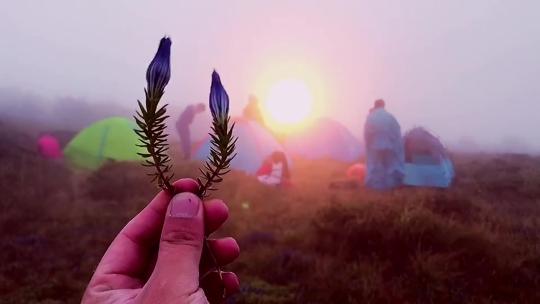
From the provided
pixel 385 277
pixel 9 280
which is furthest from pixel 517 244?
pixel 9 280

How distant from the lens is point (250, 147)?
1888 centimetres

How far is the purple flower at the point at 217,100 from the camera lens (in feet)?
4.40

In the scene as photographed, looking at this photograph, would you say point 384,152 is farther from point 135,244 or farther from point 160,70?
point 160,70

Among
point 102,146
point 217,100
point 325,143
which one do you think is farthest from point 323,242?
point 325,143

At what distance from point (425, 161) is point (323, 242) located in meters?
8.78

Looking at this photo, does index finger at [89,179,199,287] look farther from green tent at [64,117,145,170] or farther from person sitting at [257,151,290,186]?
green tent at [64,117,145,170]

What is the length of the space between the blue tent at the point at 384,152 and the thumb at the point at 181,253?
13646 millimetres

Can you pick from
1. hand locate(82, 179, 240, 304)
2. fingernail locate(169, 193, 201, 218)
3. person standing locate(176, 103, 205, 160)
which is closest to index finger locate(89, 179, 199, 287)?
hand locate(82, 179, 240, 304)

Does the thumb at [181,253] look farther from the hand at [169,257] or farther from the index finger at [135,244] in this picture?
the index finger at [135,244]

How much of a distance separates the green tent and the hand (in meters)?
17.5

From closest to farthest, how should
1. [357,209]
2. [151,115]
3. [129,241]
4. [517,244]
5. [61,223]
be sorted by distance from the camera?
[151,115]
[129,241]
[517,244]
[357,209]
[61,223]

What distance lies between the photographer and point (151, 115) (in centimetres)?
131

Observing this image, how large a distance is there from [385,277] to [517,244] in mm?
2710

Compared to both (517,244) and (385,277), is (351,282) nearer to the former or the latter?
(385,277)
